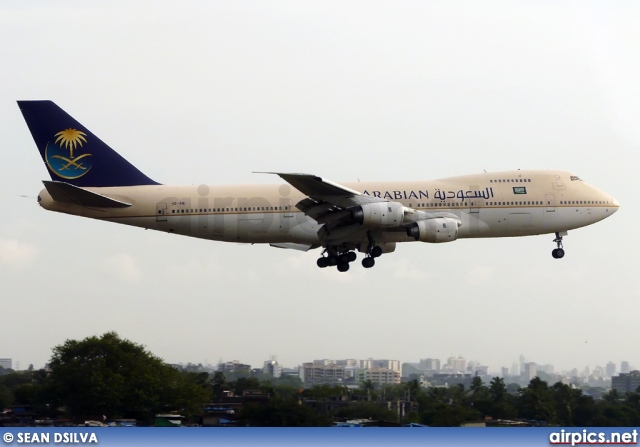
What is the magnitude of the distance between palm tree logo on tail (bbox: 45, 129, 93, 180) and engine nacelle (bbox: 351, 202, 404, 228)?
643 inches

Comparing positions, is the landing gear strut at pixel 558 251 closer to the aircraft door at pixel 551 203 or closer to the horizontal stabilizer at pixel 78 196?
the aircraft door at pixel 551 203

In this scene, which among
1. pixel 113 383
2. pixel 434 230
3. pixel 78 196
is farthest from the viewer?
pixel 434 230

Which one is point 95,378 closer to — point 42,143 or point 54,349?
point 54,349

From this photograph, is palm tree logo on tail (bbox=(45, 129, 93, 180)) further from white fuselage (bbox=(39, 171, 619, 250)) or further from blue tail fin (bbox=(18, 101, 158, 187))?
white fuselage (bbox=(39, 171, 619, 250))

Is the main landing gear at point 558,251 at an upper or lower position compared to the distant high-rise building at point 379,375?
upper

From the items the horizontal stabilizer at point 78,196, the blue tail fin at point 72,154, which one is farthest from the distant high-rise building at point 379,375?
the horizontal stabilizer at point 78,196

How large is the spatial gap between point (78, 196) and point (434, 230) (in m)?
19.6

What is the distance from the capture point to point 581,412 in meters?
56.0

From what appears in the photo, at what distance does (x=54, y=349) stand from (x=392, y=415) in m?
20.7

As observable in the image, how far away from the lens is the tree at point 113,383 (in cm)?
5938

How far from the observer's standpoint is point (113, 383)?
6053cm

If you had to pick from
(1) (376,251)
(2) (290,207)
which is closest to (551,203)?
(1) (376,251)

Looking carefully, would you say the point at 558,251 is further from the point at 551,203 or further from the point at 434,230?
the point at 434,230

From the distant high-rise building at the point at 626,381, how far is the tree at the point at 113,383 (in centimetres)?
2363
